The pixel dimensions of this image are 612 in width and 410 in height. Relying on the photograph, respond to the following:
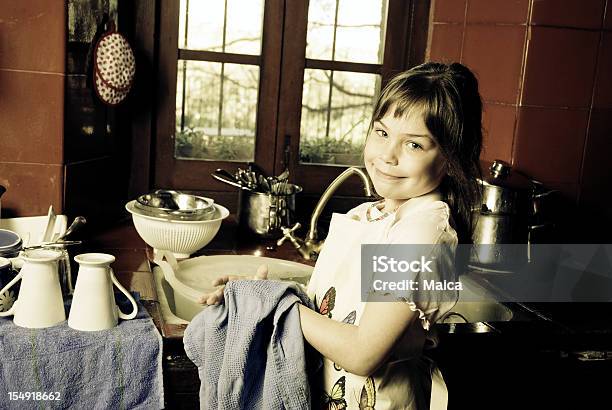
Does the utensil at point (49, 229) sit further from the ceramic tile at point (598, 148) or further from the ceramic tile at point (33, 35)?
the ceramic tile at point (598, 148)

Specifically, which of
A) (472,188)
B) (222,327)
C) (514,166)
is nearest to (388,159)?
(472,188)

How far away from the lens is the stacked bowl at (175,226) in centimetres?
189

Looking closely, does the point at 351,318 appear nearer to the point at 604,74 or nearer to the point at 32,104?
the point at 32,104

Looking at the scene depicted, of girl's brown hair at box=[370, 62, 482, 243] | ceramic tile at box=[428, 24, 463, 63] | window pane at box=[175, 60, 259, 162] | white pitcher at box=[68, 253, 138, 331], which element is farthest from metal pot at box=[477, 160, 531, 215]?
white pitcher at box=[68, 253, 138, 331]

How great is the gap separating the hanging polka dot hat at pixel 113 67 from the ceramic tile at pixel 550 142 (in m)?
1.20

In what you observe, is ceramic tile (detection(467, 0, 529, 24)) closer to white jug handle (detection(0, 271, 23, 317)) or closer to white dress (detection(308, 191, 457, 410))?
white dress (detection(308, 191, 457, 410))

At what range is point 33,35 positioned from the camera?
1.83m

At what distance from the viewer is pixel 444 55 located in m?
2.44

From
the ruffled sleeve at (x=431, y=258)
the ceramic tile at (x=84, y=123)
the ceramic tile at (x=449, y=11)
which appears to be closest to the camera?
the ruffled sleeve at (x=431, y=258)

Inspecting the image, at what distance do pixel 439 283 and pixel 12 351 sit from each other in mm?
803

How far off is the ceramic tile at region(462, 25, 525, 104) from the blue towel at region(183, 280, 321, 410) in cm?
121

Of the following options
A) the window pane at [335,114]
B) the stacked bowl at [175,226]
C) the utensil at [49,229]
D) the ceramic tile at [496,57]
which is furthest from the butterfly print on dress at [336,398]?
the window pane at [335,114]

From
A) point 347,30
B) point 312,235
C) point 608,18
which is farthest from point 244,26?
point 608,18

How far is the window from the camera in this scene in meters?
2.43
